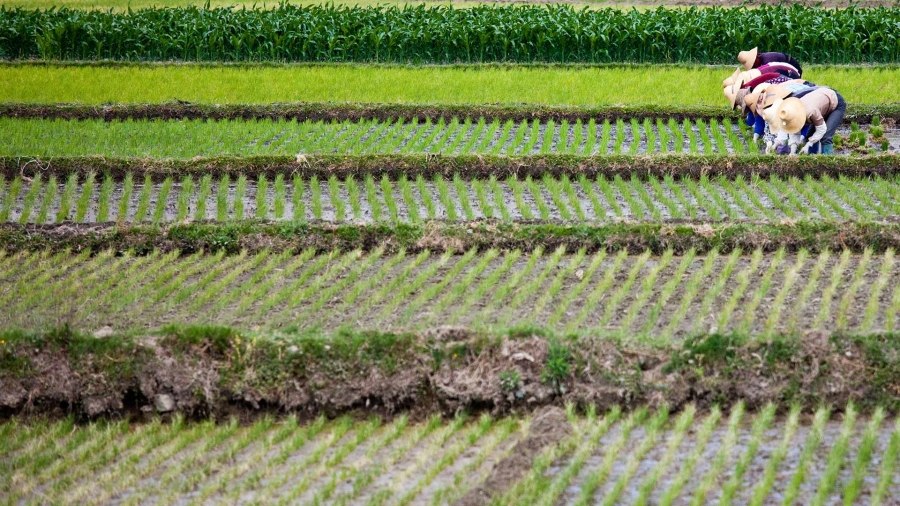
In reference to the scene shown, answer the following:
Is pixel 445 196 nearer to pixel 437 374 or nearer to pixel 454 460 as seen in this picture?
pixel 437 374

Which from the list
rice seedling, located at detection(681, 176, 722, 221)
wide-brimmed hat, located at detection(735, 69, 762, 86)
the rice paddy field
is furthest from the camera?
wide-brimmed hat, located at detection(735, 69, 762, 86)

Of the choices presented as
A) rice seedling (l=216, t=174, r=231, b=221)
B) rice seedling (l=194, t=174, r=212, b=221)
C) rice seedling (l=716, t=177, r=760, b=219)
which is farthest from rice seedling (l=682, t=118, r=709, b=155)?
rice seedling (l=194, t=174, r=212, b=221)

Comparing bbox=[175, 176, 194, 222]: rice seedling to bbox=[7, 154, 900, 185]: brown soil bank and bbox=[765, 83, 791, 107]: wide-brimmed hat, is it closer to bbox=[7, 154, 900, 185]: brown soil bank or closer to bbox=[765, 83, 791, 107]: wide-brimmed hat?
bbox=[7, 154, 900, 185]: brown soil bank

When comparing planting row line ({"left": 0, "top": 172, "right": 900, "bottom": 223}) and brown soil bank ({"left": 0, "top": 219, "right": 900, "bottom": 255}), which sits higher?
brown soil bank ({"left": 0, "top": 219, "right": 900, "bottom": 255})

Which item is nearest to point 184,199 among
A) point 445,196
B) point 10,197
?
point 10,197

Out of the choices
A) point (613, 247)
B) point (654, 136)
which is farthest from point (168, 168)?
point (654, 136)

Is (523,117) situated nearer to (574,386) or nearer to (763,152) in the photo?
(763,152)
